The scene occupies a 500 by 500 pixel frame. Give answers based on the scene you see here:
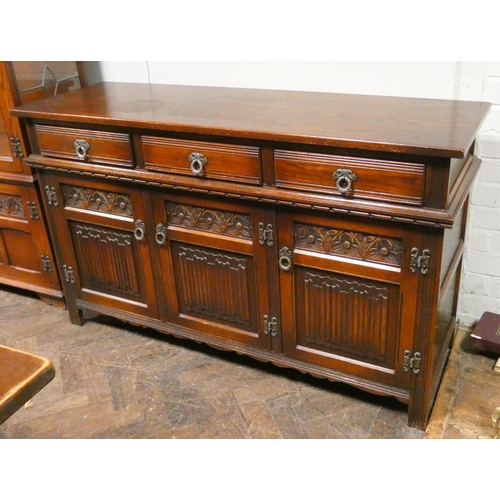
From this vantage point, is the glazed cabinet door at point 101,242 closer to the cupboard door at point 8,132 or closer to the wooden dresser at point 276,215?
the wooden dresser at point 276,215

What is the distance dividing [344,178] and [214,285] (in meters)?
0.73

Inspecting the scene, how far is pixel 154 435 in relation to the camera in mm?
2043

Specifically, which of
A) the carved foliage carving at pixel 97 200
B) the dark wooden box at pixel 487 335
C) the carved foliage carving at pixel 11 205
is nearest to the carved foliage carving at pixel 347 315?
the dark wooden box at pixel 487 335

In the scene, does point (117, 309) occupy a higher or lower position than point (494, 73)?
lower

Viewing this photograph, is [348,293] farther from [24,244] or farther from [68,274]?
[24,244]

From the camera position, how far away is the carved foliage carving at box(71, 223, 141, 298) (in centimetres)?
235

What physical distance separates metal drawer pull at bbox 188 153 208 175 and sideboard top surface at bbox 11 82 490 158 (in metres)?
0.09

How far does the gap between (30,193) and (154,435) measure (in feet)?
4.06

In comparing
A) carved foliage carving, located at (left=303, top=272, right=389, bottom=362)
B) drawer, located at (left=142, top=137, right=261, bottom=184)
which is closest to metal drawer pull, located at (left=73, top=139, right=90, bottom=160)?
drawer, located at (left=142, top=137, right=261, bottom=184)

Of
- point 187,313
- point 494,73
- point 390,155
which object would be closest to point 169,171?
point 187,313

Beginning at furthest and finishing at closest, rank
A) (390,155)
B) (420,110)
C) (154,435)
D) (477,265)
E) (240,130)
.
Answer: (477,265), (154,435), (420,110), (240,130), (390,155)

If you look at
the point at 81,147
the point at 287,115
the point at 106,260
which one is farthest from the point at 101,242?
the point at 287,115

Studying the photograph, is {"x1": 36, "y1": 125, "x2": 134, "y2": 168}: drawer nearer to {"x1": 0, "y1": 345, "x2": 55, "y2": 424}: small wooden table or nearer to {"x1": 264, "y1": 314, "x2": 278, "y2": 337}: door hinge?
{"x1": 264, "y1": 314, "x2": 278, "y2": 337}: door hinge

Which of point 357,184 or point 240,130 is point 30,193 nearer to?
point 240,130
